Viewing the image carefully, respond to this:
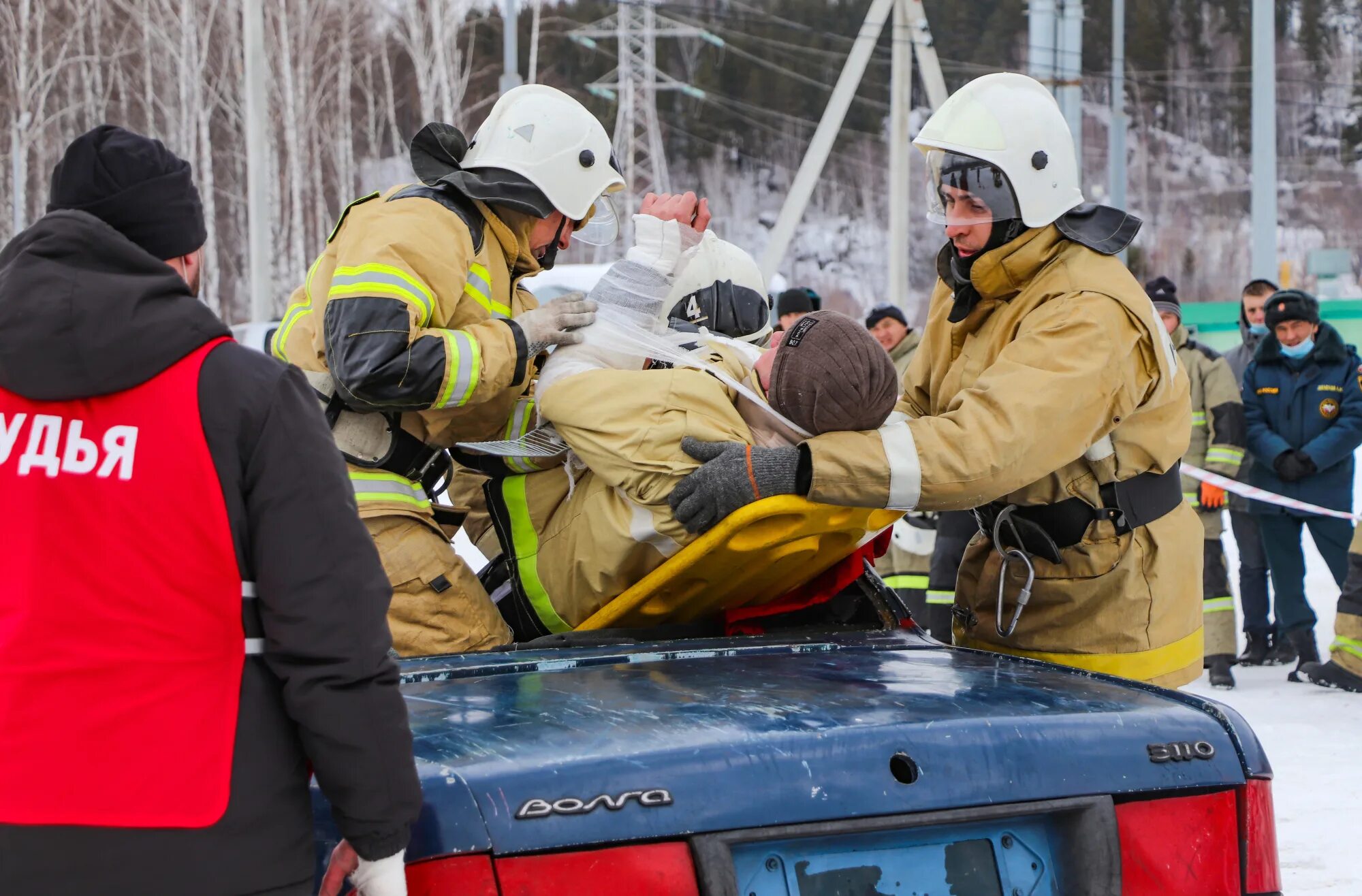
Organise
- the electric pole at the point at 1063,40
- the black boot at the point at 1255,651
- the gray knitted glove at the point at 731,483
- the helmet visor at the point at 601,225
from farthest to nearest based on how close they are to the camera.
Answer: the electric pole at the point at 1063,40
the black boot at the point at 1255,651
the helmet visor at the point at 601,225
the gray knitted glove at the point at 731,483

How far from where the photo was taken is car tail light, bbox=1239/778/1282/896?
7.56 ft

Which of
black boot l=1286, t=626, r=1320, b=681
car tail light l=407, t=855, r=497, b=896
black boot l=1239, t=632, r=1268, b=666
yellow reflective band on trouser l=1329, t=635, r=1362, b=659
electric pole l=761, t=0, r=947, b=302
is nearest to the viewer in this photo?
car tail light l=407, t=855, r=497, b=896

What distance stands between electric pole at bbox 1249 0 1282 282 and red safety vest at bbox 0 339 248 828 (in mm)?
14384

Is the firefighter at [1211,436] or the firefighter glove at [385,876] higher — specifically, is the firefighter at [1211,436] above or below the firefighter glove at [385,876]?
below

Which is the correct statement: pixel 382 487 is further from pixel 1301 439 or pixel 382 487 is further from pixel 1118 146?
pixel 1118 146

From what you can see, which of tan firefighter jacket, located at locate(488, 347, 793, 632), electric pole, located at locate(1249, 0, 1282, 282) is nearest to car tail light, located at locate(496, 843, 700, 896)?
tan firefighter jacket, located at locate(488, 347, 793, 632)

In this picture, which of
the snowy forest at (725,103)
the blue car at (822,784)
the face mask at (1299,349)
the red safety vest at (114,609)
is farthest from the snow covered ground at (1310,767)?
the snowy forest at (725,103)

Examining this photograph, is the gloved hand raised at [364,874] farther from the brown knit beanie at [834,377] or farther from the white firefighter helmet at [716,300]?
the white firefighter helmet at [716,300]

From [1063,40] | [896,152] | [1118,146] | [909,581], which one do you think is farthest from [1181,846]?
[1118,146]

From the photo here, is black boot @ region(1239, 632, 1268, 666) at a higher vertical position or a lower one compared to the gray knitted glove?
lower

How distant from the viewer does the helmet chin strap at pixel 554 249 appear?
3.52 m

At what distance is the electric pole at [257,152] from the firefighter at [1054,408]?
17692mm

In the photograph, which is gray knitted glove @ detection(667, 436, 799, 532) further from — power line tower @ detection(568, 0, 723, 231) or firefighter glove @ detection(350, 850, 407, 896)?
power line tower @ detection(568, 0, 723, 231)

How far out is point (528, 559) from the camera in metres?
3.15
